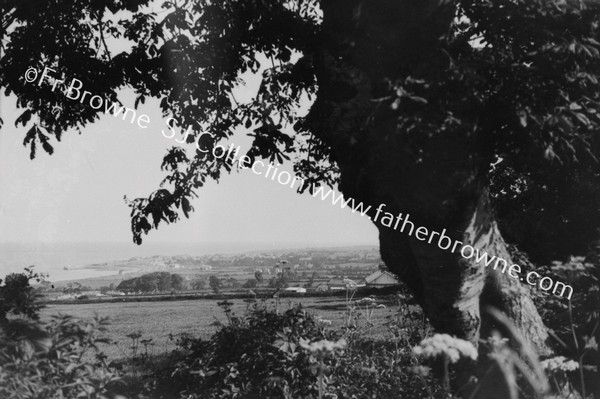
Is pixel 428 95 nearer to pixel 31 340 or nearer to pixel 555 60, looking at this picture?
pixel 555 60

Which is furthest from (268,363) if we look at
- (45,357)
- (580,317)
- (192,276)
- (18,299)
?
(192,276)

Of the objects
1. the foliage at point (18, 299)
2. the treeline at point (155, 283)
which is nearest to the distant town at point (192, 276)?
the treeline at point (155, 283)

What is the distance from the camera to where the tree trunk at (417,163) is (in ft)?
18.5

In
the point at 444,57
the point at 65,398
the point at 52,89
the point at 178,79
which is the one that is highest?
the point at 444,57

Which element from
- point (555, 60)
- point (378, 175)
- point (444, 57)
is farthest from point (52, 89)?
point (555, 60)

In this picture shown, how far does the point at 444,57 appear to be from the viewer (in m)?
5.41

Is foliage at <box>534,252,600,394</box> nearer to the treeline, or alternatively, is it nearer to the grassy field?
the grassy field

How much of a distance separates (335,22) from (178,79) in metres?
2.44

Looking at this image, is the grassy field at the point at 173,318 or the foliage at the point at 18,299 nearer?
the foliage at the point at 18,299

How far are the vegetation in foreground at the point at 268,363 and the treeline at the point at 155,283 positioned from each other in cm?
1509

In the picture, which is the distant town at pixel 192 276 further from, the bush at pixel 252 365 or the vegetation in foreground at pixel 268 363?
the bush at pixel 252 365

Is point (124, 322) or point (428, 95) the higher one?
point (428, 95)

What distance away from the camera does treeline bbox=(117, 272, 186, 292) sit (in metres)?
21.2

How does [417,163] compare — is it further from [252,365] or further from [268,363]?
[252,365]
